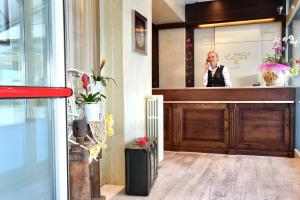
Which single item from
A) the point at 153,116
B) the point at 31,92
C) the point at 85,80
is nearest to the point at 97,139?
the point at 85,80

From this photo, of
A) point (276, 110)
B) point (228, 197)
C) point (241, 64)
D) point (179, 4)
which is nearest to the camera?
point (228, 197)

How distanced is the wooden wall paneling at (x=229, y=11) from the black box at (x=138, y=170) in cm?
384

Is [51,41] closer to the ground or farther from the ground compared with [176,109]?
farther from the ground

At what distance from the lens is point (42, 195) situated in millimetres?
1415

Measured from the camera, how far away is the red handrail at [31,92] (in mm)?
1096

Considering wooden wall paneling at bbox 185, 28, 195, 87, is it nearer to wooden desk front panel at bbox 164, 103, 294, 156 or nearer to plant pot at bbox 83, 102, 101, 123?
wooden desk front panel at bbox 164, 103, 294, 156

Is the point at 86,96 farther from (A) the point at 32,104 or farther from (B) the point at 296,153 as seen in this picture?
(B) the point at 296,153

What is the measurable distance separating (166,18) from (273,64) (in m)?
2.21

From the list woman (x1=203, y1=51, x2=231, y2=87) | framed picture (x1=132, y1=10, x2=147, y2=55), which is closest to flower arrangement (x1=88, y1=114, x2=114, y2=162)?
framed picture (x1=132, y1=10, x2=147, y2=55)

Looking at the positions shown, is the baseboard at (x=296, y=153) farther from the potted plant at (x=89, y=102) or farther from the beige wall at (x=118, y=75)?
the potted plant at (x=89, y=102)

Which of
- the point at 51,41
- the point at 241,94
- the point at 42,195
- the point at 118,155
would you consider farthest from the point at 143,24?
the point at 42,195

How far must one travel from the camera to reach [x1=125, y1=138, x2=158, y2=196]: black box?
2586mm

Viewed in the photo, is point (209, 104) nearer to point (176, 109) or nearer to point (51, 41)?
point (176, 109)

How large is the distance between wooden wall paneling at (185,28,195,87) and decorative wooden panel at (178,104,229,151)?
168 centimetres
